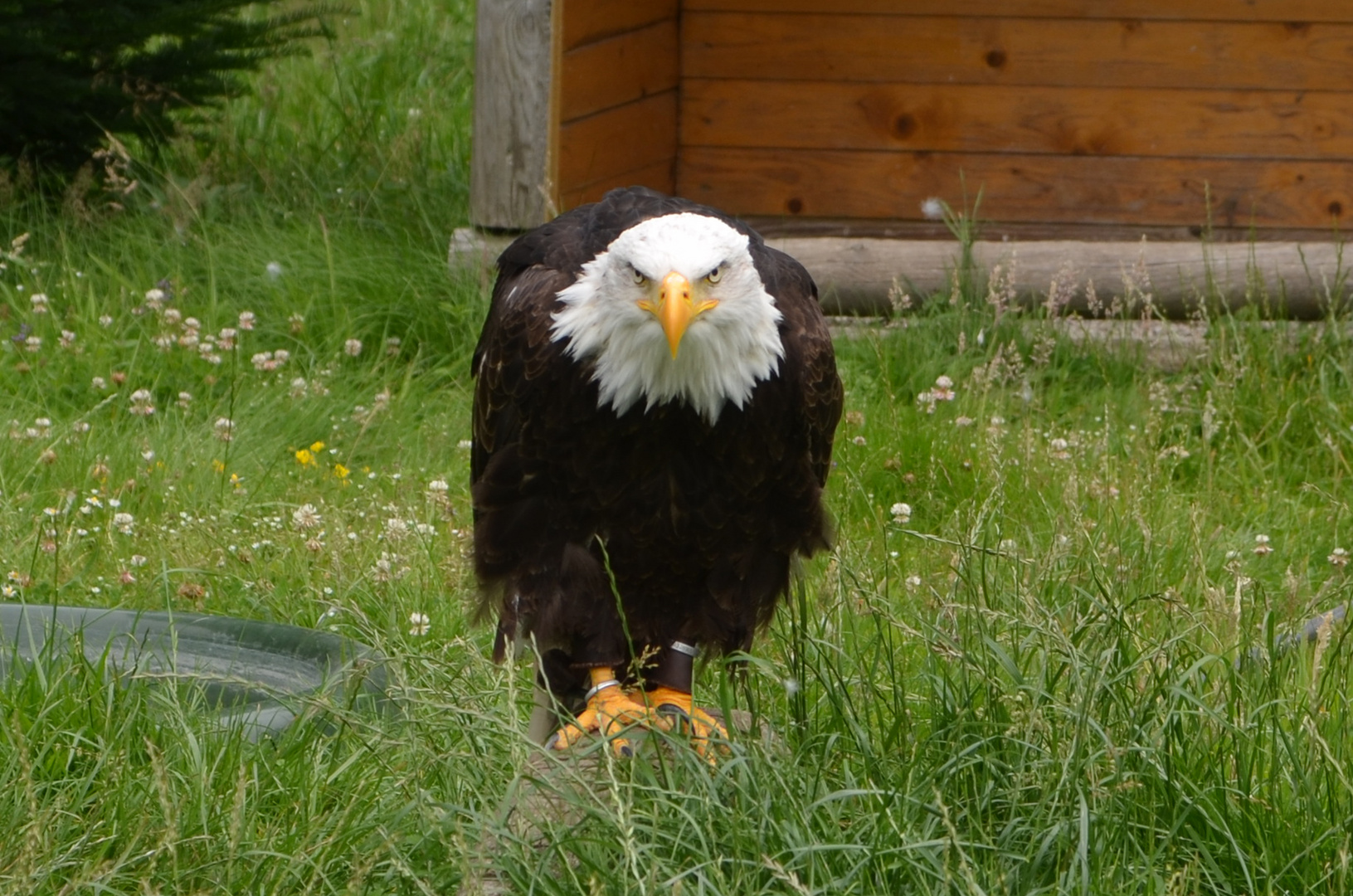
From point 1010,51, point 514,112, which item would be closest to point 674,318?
point 514,112

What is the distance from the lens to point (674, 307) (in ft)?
8.75

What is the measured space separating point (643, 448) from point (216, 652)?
1118 millimetres

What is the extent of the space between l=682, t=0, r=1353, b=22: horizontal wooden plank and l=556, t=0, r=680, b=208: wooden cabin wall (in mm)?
385

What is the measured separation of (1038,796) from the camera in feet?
8.33

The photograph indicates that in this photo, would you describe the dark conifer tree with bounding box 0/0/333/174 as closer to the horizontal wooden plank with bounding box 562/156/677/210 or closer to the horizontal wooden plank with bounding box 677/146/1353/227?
the horizontal wooden plank with bounding box 562/156/677/210

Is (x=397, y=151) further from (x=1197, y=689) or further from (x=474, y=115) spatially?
(x=1197, y=689)

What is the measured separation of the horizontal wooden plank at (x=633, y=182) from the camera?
6094 millimetres

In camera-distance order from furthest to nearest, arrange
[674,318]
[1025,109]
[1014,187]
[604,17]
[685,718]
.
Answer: [1014,187]
[1025,109]
[604,17]
[685,718]
[674,318]

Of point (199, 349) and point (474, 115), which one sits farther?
point (474, 115)

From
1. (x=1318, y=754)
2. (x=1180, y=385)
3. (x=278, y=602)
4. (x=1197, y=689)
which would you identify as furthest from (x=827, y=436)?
(x=1180, y=385)

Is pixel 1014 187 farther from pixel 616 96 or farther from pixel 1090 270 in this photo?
pixel 616 96

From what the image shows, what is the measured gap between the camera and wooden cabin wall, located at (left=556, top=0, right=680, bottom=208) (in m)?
5.95

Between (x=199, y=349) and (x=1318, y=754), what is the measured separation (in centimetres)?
381

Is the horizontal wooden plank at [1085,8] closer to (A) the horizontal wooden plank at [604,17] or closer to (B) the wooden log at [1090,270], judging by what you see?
(A) the horizontal wooden plank at [604,17]
